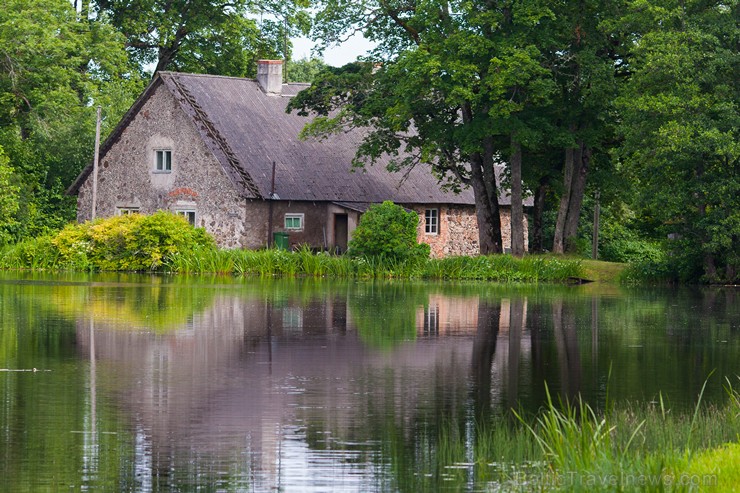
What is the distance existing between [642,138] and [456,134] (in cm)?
771

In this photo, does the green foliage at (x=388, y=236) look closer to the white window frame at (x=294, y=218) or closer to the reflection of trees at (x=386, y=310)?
the reflection of trees at (x=386, y=310)

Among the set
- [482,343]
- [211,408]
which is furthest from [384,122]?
[211,408]

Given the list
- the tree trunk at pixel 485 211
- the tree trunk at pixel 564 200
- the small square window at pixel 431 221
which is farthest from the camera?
the small square window at pixel 431 221

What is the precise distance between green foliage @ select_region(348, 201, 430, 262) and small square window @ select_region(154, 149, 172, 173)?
12.0 metres

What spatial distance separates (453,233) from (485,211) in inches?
393

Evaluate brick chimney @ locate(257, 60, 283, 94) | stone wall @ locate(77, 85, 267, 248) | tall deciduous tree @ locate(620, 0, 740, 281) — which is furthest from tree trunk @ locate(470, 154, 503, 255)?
brick chimney @ locate(257, 60, 283, 94)

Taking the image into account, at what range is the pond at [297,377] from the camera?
1227 centimetres

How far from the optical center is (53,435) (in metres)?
13.5

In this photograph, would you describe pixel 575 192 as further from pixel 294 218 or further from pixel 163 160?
pixel 163 160

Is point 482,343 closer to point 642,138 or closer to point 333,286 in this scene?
point 333,286

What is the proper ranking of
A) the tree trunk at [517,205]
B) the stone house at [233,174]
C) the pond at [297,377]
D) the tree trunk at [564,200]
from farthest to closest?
the stone house at [233,174] < the tree trunk at [564,200] < the tree trunk at [517,205] < the pond at [297,377]

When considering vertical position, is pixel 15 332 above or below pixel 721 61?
below

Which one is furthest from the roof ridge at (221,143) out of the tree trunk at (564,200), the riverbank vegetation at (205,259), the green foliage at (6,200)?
the tree trunk at (564,200)

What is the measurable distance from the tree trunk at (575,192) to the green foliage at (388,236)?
23.5 feet
